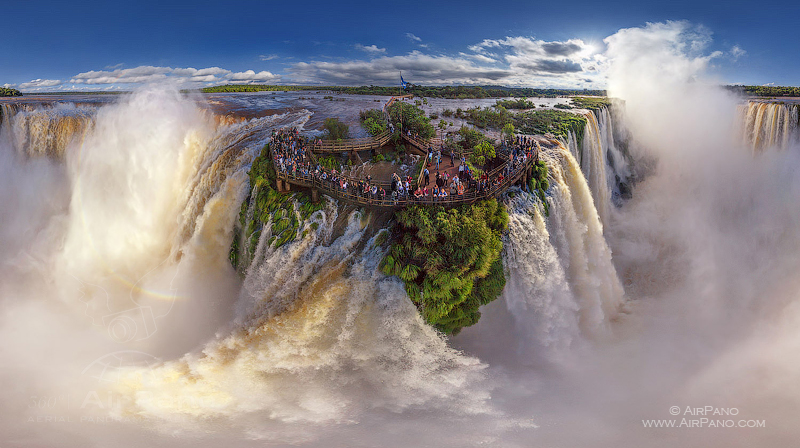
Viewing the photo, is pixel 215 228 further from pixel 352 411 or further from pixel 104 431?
pixel 352 411

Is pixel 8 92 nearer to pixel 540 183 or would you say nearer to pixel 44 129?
pixel 44 129

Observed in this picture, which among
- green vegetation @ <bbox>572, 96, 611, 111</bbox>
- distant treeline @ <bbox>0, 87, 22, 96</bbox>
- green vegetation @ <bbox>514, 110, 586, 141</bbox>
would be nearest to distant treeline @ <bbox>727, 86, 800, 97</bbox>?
green vegetation @ <bbox>572, 96, 611, 111</bbox>

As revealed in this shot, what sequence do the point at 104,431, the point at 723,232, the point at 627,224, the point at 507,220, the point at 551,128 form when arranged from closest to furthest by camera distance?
the point at 104,431 < the point at 507,220 < the point at 723,232 < the point at 627,224 < the point at 551,128

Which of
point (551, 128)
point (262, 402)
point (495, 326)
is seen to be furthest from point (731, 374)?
point (551, 128)

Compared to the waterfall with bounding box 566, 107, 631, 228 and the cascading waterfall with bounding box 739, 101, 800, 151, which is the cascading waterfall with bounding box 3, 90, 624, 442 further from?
the cascading waterfall with bounding box 739, 101, 800, 151

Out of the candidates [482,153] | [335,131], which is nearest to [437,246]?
[482,153]

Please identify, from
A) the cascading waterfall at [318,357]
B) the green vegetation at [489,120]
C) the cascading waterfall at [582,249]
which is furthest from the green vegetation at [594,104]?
the cascading waterfall at [318,357]
